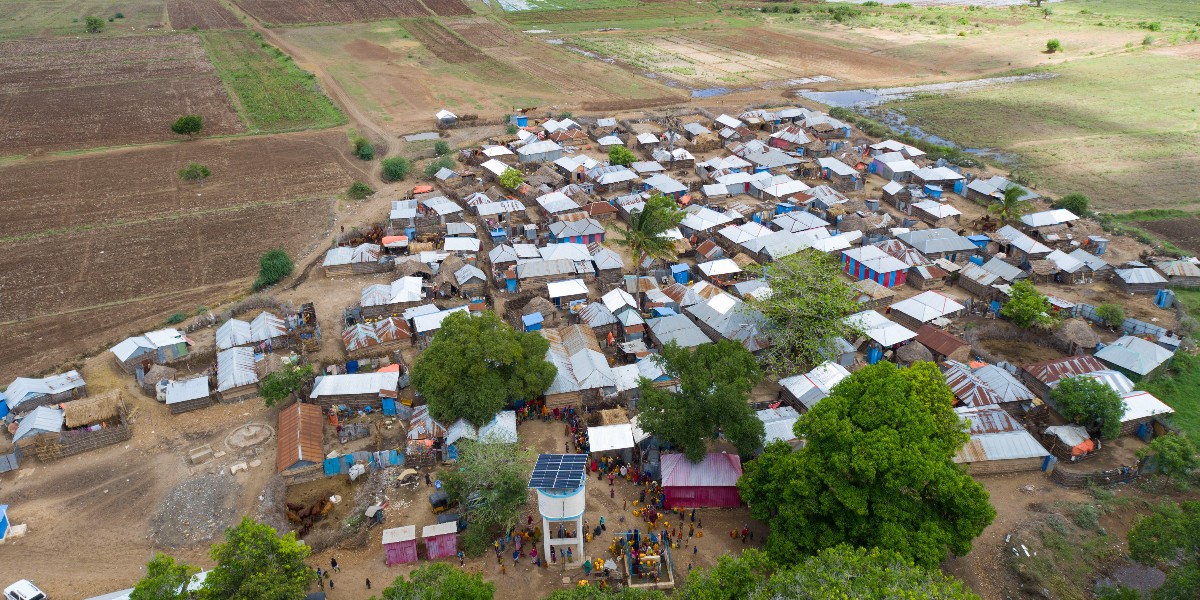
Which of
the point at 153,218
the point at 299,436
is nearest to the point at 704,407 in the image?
the point at 299,436

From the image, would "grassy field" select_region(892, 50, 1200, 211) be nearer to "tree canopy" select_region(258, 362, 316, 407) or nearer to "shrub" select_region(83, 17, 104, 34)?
"tree canopy" select_region(258, 362, 316, 407)

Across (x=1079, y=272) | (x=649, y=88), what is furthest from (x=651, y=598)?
(x=649, y=88)

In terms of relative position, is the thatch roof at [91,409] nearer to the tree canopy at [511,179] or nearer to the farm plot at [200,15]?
the tree canopy at [511,179]

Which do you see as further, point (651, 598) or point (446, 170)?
point (446, 170)

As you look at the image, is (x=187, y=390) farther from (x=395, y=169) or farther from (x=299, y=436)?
(x=395, y=169)

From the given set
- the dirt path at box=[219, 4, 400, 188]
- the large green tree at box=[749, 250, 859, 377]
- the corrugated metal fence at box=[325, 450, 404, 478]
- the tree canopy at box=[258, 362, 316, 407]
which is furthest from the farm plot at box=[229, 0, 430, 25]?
the corrugated metal fence at box=[325, 450, 404, 478]

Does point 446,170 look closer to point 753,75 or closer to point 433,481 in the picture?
point 433,481

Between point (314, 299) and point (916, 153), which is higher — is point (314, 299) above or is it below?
below
